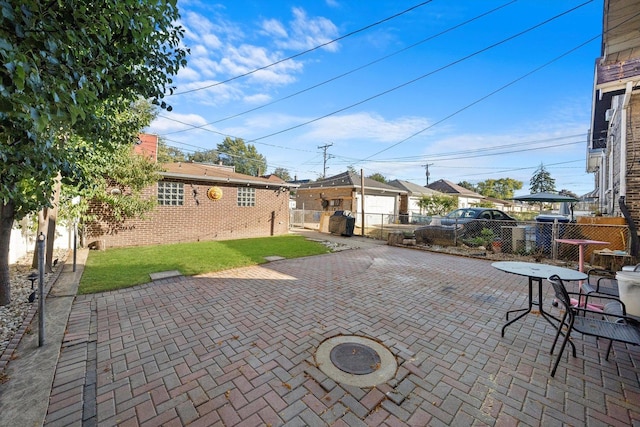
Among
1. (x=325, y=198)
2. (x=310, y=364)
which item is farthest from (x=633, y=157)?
(x=325, y=198)

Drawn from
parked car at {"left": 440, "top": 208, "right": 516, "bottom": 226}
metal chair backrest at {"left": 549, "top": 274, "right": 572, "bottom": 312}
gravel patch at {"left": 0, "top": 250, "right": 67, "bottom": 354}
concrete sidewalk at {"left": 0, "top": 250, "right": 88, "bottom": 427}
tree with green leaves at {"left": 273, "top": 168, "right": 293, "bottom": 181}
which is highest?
tree with green leaves at {"left": 273, "top": 168, "right": 293, "bottom": 181}

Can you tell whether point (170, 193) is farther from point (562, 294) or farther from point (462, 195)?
point (462, 195)

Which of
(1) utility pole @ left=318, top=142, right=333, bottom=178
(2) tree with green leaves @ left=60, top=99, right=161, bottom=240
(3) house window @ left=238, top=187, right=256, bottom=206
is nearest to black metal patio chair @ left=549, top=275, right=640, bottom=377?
(2) tree with green leaves @ left=60, top=99, right=161, bottom=240

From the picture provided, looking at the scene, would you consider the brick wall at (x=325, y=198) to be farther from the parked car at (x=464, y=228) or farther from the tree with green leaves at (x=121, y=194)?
the tree with green leaves at (x=121, y=194)

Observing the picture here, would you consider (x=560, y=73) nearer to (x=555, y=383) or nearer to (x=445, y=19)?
(x=445, y=19)

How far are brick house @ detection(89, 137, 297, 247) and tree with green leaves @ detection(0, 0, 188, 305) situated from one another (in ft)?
22.9

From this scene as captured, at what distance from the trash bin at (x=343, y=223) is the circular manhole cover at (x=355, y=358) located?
10.8 metres

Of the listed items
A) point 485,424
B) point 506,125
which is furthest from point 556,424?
point 506,125

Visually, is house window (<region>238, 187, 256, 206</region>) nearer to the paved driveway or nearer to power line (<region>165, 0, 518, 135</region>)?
power line (<region>165, 0, 518, 135</region>)

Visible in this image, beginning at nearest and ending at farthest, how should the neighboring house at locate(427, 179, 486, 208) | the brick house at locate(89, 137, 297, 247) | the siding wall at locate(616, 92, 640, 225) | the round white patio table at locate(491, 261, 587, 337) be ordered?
1. the round white patio table at locate(491, 261, 587, 337)
2. the siding wall at locate(616, 92, 640, 225)
3. the brick house at locate(89, 137, 297, 247)
4. the neighboring house at locate(427, 179, 486, 208)

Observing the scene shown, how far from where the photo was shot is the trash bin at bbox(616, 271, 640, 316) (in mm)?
3188

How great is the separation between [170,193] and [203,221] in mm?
1766

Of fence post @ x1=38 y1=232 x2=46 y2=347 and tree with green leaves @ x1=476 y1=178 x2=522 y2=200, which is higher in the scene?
tree with green leaves @ x1=476 y1=178 x2=522 y2=200

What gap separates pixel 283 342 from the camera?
3.19m
